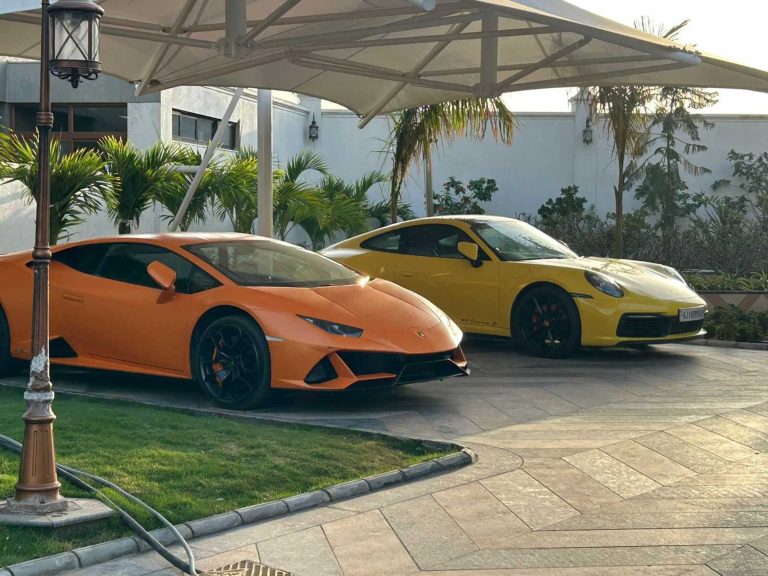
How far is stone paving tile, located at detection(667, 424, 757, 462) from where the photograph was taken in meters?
6.72

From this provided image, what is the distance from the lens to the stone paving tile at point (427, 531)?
4.75 metres

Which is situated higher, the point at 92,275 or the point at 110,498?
the point at 92,275

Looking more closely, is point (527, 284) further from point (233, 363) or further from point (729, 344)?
point (233, 363)

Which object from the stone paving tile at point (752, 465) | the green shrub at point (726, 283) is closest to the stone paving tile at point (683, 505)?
the stone paving tile at point (752, 465)

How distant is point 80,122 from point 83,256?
13.5m

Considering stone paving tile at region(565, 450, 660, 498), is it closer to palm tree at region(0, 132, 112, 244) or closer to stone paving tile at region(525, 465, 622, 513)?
stone paving tile at region(525, 465, 622, 513)

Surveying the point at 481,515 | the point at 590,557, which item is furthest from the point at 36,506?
the point at 590,557

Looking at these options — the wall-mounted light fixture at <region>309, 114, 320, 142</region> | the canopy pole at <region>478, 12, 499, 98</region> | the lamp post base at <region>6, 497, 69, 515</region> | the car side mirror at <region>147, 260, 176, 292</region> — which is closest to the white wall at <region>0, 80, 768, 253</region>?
the wall-mounted light fixture at <region>309, 114, 320, 142</region>

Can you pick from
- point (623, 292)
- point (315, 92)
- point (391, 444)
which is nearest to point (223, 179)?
point (315, 92)

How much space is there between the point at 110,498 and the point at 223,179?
11.8 meters

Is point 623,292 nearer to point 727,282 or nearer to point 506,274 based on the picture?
point 506,274

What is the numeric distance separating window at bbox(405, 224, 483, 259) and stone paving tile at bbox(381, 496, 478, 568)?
6.00 m

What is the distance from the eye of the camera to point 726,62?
10.6m

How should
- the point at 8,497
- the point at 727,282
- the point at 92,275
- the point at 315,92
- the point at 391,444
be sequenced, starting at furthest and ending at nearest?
the point at 727,282
the point at 315,92
the point at 92,275
the point at 391,444
the point at 8,497
